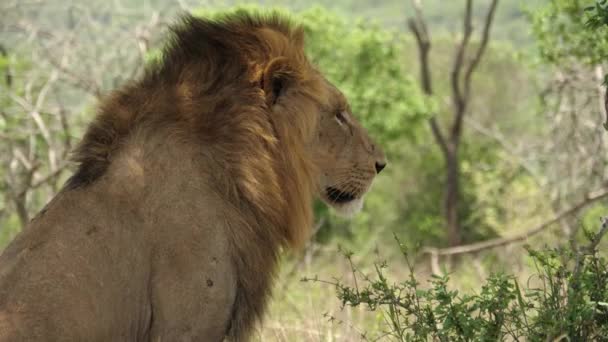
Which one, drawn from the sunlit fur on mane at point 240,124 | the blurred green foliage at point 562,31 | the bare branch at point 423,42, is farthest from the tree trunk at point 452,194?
the sunlit fur on mane at point 240,124

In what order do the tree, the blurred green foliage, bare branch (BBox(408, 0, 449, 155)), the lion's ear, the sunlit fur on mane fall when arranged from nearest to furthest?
1. the sunlit fur on mane
2. the lion's ear
3. the blurred green foliage
4. the tree
5. bare branch (BBox(408, 0, 449, 155))

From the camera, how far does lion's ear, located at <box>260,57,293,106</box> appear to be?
3824 millimetres

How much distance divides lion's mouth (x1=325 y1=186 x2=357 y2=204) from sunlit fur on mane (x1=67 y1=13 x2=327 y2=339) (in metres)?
0.28

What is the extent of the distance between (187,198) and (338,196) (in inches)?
43.4

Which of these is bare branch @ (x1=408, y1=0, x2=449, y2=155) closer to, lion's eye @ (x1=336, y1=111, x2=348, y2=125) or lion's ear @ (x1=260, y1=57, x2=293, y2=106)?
lion's eye @ (x1=336, y1=111, x2=348, y2=125)

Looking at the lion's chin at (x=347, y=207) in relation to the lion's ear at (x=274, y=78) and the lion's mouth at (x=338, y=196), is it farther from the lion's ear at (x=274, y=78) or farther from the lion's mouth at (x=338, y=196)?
the lion's ear at (x=274, y=78)

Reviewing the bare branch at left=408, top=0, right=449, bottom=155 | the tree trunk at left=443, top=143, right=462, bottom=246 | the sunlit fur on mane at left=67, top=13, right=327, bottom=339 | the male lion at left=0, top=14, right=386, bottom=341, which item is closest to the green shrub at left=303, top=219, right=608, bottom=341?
the sunlit fur on mane at left=67, top=13, right=327, bottom=339

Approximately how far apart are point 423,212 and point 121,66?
11.3m

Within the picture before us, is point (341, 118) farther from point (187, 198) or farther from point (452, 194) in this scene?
point (452, 194)

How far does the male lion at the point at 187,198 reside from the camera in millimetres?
3291

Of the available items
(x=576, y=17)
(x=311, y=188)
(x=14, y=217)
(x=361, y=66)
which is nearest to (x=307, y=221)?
(x=311, y=188)

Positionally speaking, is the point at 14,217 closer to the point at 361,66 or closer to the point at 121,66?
the point at 121,66

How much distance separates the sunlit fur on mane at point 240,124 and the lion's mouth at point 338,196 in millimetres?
279

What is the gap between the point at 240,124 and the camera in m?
3.69
